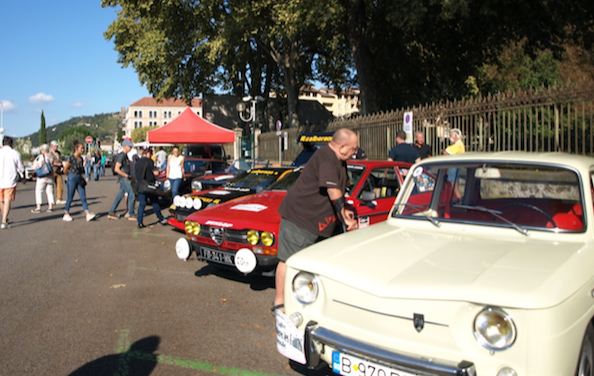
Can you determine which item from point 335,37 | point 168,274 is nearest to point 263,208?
point 168,274

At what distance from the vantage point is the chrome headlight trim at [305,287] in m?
3.26

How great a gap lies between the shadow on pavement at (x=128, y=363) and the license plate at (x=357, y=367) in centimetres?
161

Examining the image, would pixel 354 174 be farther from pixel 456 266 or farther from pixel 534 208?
pixel 456 266

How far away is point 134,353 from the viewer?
412cm

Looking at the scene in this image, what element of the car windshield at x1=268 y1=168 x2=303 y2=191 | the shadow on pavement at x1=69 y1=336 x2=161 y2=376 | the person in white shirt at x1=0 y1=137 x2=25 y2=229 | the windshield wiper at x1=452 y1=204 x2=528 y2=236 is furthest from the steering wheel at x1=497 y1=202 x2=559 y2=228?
the person in white shirt at x1=0 y1=137 x2=25 y2=229

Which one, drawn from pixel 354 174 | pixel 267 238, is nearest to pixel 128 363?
pixel 267 238

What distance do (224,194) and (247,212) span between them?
7.70ft

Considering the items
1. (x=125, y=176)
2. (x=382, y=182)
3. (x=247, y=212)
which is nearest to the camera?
(x=247, y=212)

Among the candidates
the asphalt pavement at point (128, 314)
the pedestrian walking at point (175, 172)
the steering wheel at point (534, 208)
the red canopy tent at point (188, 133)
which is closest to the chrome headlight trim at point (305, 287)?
the asphalt pavement at point (128, 314)

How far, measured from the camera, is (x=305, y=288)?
131 inches

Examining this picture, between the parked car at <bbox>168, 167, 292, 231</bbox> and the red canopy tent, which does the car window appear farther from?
the red canopy tent

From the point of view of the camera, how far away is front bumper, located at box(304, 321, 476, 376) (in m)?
2.58

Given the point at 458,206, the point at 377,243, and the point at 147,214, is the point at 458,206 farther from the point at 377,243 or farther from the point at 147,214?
the point at 147,214

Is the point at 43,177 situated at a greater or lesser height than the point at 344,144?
lesser
